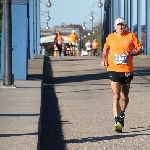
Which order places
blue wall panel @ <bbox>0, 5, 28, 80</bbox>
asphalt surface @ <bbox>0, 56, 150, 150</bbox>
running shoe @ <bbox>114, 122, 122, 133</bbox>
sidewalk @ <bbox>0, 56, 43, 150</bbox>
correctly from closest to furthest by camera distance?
sidewalk @ <bbox>0, 56, 43, 150</bbox>
asphalt surface @ <bbox>0, 56, 150, 150</bbox>
running shoe @ <bbox>114, 122, 122, 133</bbox>
blue wall panel @ <bbox>0, 5, 28, 80</bbox>

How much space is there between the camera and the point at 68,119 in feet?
39.0

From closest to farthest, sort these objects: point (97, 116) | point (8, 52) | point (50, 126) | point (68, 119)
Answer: point (50, 126) < point (68, 119) < point (97, 116) < point (8, 52)

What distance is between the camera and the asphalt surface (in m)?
8.97

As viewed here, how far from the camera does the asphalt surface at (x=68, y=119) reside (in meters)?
8.97

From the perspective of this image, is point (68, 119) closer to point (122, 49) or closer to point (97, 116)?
point (97, 116)

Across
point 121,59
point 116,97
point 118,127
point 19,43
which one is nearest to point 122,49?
point 121,59

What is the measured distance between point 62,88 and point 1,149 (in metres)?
10.8

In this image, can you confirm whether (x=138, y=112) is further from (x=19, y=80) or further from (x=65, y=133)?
(x=19, y=80)

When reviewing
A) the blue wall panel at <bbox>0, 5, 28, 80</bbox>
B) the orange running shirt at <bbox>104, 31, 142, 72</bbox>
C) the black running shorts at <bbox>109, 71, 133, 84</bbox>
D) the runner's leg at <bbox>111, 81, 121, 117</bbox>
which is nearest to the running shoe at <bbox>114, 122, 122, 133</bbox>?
the runner's leg at <bbox>111, 81, 121, 117</bbox>

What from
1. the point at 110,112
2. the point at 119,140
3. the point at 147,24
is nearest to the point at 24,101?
the point at 110,112

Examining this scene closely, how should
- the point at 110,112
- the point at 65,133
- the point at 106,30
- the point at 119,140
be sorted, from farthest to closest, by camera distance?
the point at 106,30 → the point at 110,112 → the point at 65,133 → the point at 119,140

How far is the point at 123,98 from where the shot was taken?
1075 cm

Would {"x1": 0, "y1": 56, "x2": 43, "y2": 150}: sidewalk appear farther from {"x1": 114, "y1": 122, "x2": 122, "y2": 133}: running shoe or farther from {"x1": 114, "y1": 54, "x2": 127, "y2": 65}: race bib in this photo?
{"x1": 114, "y1": 54, "x2": 127, "y2": 65}: race bib

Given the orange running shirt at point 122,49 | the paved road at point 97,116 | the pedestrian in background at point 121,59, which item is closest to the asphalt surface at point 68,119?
the paved road at point 97,116
